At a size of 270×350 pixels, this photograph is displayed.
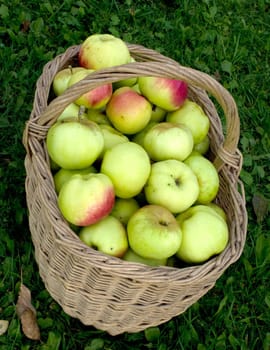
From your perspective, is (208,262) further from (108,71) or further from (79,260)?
(108,71)

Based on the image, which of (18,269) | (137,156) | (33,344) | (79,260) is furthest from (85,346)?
(137,156)

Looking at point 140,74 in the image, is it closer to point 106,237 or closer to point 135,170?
point 135,170

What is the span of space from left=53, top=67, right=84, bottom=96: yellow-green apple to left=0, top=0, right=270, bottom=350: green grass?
1.65 ft

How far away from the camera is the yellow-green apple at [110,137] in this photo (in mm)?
1731

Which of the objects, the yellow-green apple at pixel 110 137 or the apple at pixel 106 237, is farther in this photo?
the yellow-green apple at pixel 110 137

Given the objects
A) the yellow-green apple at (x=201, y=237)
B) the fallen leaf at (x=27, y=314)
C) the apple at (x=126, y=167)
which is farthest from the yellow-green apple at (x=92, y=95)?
the fallen leaf at (x=27, y=314)

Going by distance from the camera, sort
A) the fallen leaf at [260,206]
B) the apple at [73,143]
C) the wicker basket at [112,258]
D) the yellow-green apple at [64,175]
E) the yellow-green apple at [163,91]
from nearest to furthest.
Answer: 1. the wicker basket at [112,258]
2. the apple at [73,143]
3. the yellow-green apple at [64,175]
4. the yellow-green apple at [163,91]
5. the fallen leaf at [260,206]

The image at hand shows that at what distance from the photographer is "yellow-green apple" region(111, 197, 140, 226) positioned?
65.0 inches

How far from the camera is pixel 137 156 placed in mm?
1593

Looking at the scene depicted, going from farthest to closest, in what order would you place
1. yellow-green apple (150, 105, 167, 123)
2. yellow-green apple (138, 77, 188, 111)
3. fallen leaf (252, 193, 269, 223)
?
fallen leaf (252, 193, 269, 223)
yellow-green apple (150, 105, 167, 123)
yellow-green apple (138, 77, 188, 111)

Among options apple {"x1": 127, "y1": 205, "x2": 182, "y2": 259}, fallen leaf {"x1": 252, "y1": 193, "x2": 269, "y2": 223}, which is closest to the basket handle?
apple {"x1": 127, "y1": 205, "x2": 182, "y2": 259}

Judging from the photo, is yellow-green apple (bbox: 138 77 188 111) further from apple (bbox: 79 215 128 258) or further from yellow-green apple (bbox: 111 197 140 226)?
apple (bbox: 79 215 128 258)

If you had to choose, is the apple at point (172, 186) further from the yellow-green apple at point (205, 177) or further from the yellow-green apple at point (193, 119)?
the yellow-green apple at point (193, 119)

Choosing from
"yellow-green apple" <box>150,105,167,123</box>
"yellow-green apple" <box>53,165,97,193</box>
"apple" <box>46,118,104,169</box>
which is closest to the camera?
"apple" <box>46,118,104,169</box>
